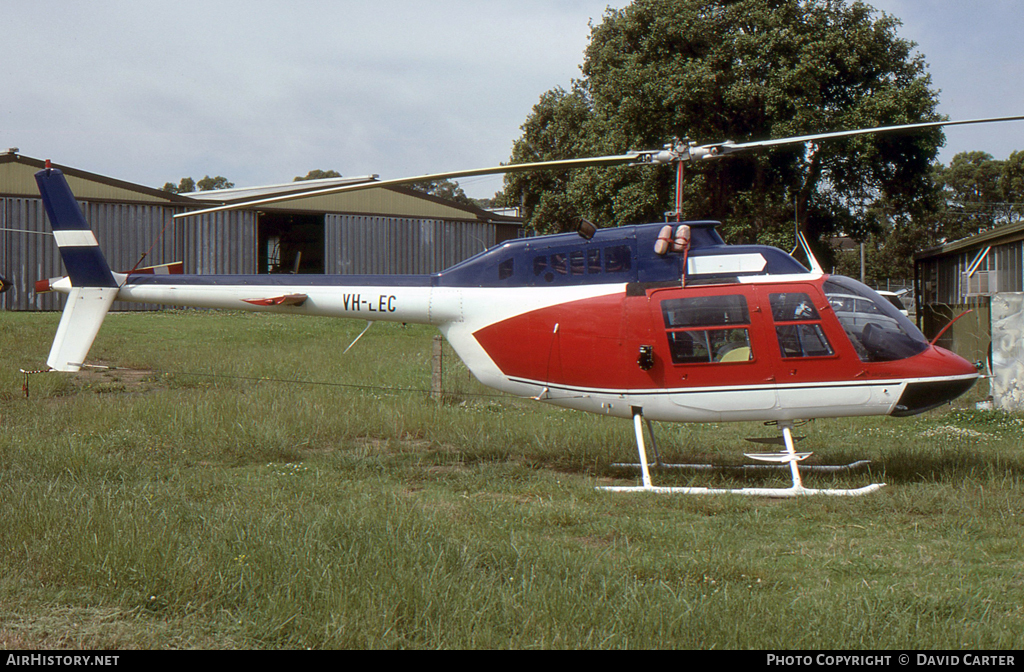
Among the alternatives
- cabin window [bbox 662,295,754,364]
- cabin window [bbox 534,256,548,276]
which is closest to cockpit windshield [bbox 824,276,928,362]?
cabin window [bbox 662,295,754,364]

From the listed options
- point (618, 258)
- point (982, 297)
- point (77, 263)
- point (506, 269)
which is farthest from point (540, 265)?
point (982, 297)

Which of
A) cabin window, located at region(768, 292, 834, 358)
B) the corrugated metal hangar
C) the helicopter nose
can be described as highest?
the corrugated metal hangar

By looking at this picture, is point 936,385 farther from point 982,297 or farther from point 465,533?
point 982,297

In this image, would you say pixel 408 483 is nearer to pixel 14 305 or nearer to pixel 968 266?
pixel 968 266

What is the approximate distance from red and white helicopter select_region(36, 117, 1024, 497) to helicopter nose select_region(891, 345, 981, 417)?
0.05 feet

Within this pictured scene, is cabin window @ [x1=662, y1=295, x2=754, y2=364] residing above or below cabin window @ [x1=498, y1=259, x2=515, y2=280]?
below

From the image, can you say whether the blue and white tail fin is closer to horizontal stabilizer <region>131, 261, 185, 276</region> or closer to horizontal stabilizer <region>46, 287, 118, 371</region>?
horizontal stabilizer <region>46, 287, 118, 371</region>

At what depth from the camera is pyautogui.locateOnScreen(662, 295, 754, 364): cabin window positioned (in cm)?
851

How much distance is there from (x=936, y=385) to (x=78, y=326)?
9.71m

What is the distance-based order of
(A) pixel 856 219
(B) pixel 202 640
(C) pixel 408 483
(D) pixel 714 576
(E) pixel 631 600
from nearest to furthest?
1. (B) pixel 202 640
2. (E) pixel 631 600
3. (D) pixel 714 576
4. (C) pixel 408 483
5. (A) pixel 856 219

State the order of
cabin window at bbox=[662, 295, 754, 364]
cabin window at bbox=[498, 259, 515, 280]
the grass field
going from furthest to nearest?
cabin window at bbox=[498, 259, 515, 280], cabin window at bbox=[662, 295, 754, 364], the grass field

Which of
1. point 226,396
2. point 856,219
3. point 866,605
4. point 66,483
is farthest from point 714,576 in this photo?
point 856,219
